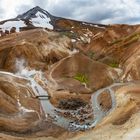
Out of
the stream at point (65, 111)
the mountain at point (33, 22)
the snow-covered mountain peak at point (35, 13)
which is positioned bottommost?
the stream at point (65, 111)

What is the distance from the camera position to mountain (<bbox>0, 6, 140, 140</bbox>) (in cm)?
4944

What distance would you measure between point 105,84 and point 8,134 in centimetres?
3033

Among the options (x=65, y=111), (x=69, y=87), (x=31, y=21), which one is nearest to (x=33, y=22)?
(x=31, y=21)

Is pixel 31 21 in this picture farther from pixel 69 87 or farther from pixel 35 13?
pixel 69 87

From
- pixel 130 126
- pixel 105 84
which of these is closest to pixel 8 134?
pixel 130 126

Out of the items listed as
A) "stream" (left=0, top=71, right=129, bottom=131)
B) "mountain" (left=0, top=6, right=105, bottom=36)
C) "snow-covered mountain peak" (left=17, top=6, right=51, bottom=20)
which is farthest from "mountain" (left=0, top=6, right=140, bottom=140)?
"snow-covered mountain peak" (left=17, top=6, right=51, bottom=20)

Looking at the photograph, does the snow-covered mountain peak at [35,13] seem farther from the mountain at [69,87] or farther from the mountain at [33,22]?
the mountain at [69,87]

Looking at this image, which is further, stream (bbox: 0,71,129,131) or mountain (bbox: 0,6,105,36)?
mountain (bbox: 0,6,105,36)

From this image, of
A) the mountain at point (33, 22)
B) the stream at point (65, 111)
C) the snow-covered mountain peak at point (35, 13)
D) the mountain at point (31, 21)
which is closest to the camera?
the stream at point (65, 111)

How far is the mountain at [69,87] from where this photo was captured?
49.4 m

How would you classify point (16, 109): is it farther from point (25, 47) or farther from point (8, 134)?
point (25, 47)

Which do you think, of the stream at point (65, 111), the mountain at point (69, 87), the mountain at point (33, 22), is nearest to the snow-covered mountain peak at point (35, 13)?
the mountain at point (33, 22)

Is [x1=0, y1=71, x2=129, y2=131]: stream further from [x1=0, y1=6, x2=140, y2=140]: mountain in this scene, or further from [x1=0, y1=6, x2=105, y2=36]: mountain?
[x1=0, y1=6, x2=105, y2=36]: mountain

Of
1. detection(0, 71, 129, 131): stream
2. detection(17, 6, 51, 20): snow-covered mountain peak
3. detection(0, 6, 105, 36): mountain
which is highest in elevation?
detection(17, 6, 51, 20): snow-covered mountain peak
